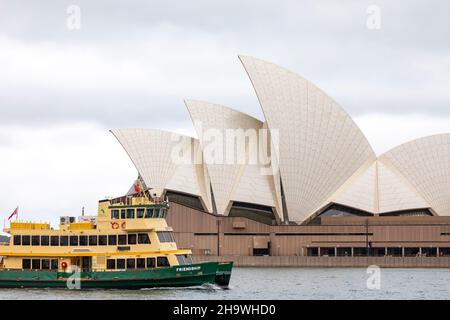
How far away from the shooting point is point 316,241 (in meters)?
101

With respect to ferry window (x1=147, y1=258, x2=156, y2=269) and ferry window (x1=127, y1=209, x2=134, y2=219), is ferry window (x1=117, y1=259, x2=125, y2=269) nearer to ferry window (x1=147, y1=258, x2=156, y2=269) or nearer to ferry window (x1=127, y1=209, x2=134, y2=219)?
ferry window (x1=147, y1=258, x2=156, y2=269)

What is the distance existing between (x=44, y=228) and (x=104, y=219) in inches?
157

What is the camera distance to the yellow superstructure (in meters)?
52.3

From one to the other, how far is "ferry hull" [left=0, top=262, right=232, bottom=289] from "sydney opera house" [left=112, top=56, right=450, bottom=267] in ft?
146

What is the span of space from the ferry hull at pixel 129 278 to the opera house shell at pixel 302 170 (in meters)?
44.2

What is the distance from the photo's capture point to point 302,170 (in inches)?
3863

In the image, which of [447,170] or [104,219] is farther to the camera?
[447,170]

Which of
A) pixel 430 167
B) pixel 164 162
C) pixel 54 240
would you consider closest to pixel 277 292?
pixel 54 240

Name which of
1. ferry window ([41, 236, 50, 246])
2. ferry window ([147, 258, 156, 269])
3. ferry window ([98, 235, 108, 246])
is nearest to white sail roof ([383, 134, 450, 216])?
ferry window ([147, 258, 156, 269])
